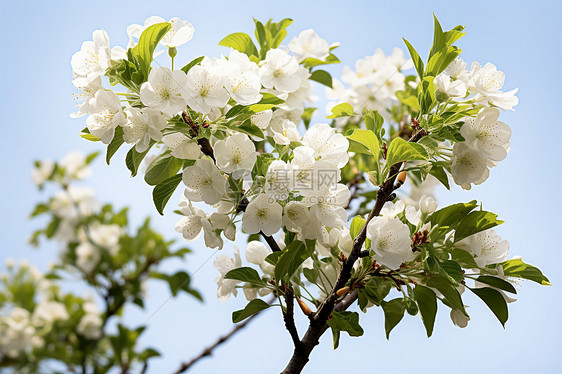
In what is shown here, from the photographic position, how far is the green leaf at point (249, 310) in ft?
3.83

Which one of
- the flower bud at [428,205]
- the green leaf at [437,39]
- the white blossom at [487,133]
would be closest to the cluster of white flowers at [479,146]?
the white blossom at [487,133]

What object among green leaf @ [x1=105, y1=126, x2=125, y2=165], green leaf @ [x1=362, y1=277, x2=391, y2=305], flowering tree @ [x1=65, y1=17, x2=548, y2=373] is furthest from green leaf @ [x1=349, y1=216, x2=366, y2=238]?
green leaf @ [x1=105, y1=126, x2=125, y2=165]

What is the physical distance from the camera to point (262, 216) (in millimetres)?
1057

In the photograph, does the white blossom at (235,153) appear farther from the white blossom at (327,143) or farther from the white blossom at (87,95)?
the white blossom at (87,95)

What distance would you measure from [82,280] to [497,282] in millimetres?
2510

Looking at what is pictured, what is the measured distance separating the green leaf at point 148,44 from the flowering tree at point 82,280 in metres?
1.68

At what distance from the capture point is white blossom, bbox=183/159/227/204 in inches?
40.9

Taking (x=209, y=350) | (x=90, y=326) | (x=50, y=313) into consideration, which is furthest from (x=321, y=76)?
(x=50, y=313)

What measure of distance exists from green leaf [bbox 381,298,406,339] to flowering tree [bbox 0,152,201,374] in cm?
155

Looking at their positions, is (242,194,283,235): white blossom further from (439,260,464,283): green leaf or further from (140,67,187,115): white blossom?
(439,260,464,283): green leaf

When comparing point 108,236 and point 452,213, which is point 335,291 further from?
point 108,236

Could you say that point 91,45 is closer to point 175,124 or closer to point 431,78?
point 175,124

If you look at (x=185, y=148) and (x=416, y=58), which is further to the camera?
(x=416, y=58)

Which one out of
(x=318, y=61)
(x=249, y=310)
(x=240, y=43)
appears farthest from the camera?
(x=318, y=61)
